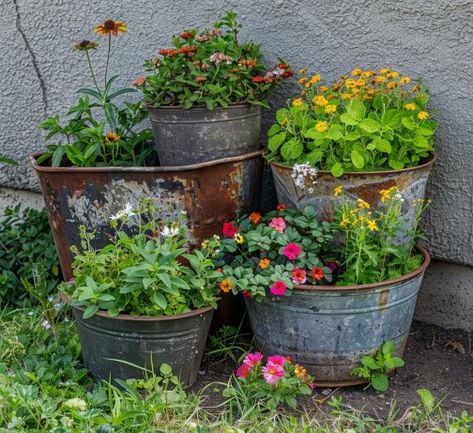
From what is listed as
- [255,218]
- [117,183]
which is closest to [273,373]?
[255,218]

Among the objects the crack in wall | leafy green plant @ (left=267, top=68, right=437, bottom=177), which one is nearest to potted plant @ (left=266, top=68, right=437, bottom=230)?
leafy green plant @ (left=267, top=68, right=437, bottom=177)

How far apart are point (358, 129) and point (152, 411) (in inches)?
44.6

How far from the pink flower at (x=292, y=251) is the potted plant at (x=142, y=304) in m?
0.23

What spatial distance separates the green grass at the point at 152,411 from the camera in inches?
103

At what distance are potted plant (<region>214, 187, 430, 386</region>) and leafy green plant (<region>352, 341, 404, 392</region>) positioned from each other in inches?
1.0

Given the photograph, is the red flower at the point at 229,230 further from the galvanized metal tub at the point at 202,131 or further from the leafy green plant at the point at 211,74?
the leafy green plant at the point at 211,74

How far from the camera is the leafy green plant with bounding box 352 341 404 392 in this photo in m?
2.91

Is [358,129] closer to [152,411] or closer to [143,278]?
[143,278]

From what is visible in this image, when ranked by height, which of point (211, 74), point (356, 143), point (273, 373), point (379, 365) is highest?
point (211, 74)

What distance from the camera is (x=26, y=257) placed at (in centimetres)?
388

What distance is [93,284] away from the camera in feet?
9.21

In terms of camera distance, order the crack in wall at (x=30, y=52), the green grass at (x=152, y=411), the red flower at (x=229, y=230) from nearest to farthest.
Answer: the green grass at (x=152, y=411)
the red flower at (x=229, y=230)
the crack in wall at (x=30, y=52)

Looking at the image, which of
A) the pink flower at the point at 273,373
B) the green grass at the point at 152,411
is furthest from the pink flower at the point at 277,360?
the green grass at the point at 152,411

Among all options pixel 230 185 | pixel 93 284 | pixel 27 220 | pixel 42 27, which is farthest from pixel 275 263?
pixel 42 27
